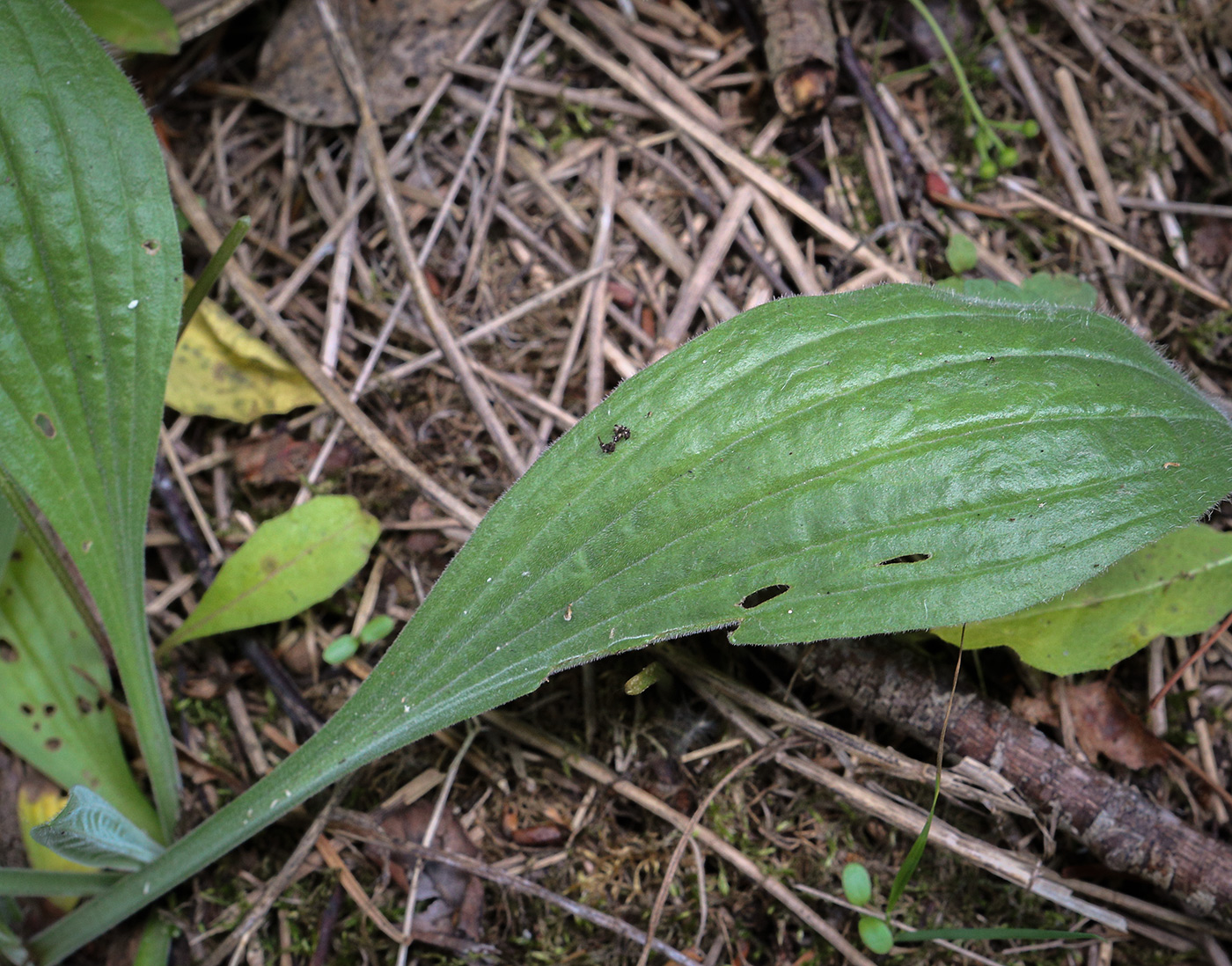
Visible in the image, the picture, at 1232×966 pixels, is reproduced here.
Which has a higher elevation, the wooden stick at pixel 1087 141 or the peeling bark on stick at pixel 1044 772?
the wooden stick at pixel 1087 141

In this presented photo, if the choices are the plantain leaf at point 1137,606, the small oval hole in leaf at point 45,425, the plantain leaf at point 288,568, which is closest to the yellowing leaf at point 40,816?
the plantain leaf at point 288,568

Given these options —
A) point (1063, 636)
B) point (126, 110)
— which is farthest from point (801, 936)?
point (126, 110)

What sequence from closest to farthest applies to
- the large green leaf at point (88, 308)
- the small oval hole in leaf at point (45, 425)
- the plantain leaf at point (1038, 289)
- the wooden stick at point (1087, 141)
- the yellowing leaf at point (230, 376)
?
the large green leaf at point (88, 308) < the small oval hole in leaf at point (45, 425) < the plantain leaf at point (1038, 289) < the yellowing leaf at point (230, 376) < the wooden stick at point (1087, 141)

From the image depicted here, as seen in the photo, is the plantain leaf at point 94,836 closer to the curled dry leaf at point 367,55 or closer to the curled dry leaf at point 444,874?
the curled dry leaf at point 444,874

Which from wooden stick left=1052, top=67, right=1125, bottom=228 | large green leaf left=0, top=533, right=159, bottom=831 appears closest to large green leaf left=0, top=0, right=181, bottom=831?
large green leaf left=0, top=533, right=159, bottom=831

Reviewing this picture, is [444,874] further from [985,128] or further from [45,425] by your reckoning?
[985,128]

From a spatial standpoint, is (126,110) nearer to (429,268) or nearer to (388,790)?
(429,268)
